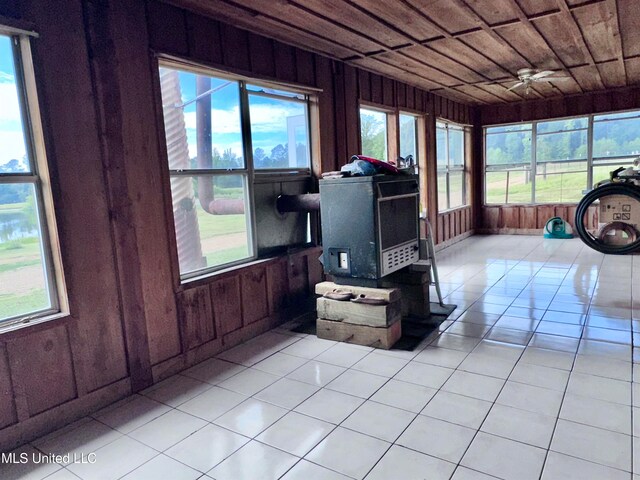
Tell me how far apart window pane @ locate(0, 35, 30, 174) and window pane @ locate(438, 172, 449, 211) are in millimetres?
6143

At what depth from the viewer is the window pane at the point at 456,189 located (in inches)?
308

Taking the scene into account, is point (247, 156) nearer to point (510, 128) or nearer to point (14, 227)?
point (14, 227)

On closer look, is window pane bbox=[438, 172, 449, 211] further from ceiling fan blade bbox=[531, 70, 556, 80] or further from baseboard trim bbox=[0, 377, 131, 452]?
baseboard trim bbox=[0, 377, 131, 452]

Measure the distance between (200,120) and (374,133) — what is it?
3097mm

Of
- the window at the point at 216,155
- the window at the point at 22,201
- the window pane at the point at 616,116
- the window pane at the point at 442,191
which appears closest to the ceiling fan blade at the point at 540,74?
the window pane at the point at 442,191

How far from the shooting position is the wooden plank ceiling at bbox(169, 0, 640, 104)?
318 cm

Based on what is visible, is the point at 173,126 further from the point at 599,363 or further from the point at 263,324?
the point at 599,363

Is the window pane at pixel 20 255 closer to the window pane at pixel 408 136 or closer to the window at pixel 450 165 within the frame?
the window pane at pixel 408 136

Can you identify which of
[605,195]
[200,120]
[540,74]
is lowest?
[605,195]

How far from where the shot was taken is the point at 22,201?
2.28 m

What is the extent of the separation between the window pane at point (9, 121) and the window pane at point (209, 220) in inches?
37.5

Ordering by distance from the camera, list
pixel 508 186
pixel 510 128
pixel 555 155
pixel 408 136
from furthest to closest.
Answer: pixel 508 186, pixel 510 128, pixel 555 155, pixel 408 136

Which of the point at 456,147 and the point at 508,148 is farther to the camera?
the point at 508,148

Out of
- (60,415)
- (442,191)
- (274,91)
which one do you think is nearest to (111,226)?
(60,415)
